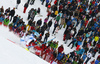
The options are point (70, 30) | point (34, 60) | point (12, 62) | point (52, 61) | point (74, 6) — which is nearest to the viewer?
point (12, 62)

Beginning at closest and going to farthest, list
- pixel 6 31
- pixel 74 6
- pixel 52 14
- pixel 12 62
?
pixel 12 62, pixel 6 31, pixel 52 14, pixel 74 6

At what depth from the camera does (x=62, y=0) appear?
65.5ft

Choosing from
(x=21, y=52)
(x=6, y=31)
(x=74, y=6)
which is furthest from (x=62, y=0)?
(x=21, y=52)

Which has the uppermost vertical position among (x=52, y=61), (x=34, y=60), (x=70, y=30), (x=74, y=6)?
(x=74, y=6)

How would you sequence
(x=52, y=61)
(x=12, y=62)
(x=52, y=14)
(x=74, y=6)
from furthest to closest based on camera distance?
(x=74, y=6), (x=52, y=14), (x=52, y=61), (x=12, y=62)

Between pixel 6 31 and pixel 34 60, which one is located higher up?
pixel 6 31

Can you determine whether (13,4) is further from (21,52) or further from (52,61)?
(21,52)

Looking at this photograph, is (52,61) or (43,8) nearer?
(52,61)

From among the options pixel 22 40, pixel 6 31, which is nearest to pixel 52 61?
pixel 22 40

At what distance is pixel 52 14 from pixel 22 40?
670 cm

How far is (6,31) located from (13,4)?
660cm

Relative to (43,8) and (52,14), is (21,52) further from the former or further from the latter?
(43,8)

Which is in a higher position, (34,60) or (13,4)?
(13,4)

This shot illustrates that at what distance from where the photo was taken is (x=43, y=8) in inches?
806
